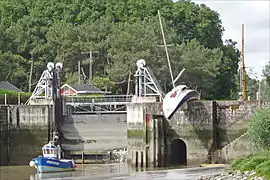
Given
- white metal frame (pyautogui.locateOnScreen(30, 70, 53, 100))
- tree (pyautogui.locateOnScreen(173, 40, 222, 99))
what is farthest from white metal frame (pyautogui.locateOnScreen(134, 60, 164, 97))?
tree (pyautogui.locateOnScreen(173, 40, 222, 99))

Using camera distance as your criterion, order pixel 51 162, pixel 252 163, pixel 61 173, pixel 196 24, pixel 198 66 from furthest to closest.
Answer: pixel 196 24
pixel 198 66
pixel 51 162
pixel 61 173
pixel 252 163

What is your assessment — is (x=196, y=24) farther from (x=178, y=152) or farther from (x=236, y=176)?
(x=236, y=176)

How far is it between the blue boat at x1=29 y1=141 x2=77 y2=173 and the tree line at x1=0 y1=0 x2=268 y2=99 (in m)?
31.6

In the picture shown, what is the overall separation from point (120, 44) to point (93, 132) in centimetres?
2940

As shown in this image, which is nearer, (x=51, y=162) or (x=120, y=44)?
(x=51, y=162)

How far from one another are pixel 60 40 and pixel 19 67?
6841 mm

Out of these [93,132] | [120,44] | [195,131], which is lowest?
[93,132]

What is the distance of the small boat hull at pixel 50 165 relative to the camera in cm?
5506

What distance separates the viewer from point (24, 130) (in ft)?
207

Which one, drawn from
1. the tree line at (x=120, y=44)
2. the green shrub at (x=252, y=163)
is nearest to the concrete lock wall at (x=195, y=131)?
the green shrub at (x=252, y=163)

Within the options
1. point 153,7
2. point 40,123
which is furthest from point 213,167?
point 153,7

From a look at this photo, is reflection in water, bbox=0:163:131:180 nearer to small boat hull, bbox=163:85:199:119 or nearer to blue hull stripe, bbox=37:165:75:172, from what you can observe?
blue hull stripe, bbox=37:165:75:172

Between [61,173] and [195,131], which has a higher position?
[195,131]

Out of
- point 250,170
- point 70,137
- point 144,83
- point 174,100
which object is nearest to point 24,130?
point 70,137
